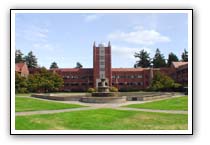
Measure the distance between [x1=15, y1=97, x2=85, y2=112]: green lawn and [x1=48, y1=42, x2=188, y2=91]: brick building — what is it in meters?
0.33

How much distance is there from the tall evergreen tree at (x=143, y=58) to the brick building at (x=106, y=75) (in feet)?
0.69

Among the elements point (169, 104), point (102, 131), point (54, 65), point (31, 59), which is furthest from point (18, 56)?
point (169, 104)

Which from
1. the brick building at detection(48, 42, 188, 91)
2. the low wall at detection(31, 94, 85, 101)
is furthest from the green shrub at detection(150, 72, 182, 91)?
the low wall at detection(31, 94, 85, 101)

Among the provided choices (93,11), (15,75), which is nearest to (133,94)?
(93,11)

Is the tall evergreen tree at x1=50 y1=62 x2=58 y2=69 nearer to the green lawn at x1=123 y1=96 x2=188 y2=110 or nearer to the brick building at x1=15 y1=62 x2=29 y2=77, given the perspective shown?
the brick building at x1=15 y1=62 x2=29 y2=77

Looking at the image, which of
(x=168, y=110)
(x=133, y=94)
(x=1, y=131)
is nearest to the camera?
(x=1, y=131)

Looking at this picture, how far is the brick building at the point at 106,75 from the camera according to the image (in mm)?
6525

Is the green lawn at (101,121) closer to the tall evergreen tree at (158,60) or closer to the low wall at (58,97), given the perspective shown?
the low wall at (58,97)

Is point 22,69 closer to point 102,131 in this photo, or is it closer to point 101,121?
point 101,121

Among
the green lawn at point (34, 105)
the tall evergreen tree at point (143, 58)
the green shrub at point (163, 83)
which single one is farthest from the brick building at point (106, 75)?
the green lawn at point (34, 105)

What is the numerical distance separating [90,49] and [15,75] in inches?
55.0

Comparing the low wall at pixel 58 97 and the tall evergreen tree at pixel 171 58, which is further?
the low wall at pixel 58 97

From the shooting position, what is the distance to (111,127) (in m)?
6.18

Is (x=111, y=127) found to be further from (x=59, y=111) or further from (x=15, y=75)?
(x=15, y=75)
